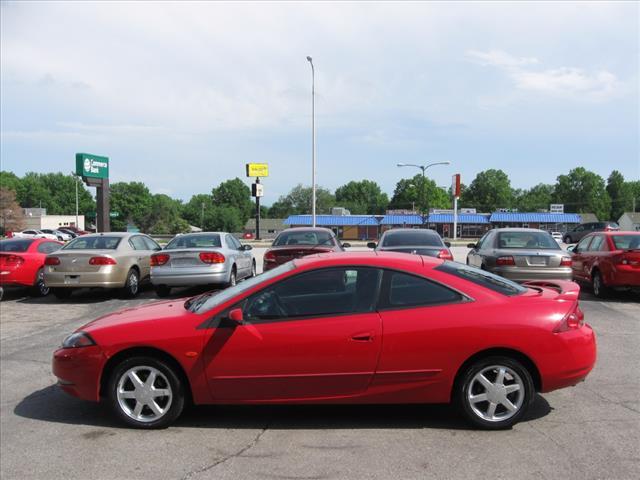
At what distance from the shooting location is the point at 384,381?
14.0 ft

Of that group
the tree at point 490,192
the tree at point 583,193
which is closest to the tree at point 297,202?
the tree at point 490,192

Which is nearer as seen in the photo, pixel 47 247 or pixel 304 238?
pixel 304 238

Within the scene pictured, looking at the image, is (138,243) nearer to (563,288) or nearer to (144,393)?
(144,393)

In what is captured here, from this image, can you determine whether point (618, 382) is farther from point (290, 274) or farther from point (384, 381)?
point (290, 274)

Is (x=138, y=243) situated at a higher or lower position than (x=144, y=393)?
higher

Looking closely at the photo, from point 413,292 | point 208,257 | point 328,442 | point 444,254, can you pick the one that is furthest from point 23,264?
point 413,292

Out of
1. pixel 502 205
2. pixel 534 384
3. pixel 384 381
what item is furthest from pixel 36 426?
pixel 502 205

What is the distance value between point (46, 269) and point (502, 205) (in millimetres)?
→ 145295

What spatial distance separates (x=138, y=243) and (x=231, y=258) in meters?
2.59

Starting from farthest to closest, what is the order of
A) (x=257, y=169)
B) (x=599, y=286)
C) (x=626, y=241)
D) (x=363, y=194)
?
(x=363, y=194)
(x=257, y=169)
(x=599, y=286)
(x=626, y=241)

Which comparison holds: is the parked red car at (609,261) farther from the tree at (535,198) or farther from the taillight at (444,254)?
the tree at (535,198)

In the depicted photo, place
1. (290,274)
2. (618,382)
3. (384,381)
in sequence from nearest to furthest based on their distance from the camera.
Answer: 1. (384,381)
2. (290,274)
3. (618,382)

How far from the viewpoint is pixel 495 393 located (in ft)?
14.1

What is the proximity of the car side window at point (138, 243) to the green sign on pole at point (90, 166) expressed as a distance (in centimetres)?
1687
